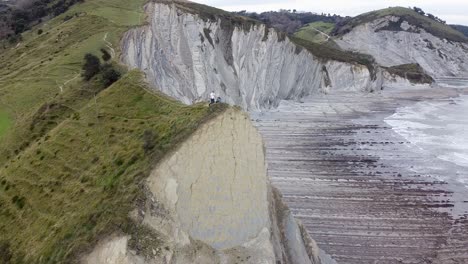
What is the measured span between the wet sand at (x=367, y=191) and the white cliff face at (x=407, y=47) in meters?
78.1

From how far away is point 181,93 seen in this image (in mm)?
47750

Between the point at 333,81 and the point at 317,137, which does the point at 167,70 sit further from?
the point at 333,81

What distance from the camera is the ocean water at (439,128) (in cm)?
4423

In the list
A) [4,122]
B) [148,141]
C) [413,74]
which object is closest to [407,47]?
[413,74]

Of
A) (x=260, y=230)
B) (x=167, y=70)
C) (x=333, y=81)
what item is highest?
(x=260, y=230)

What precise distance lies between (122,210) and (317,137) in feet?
127

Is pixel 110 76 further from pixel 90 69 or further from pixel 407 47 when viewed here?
pixel 407 47

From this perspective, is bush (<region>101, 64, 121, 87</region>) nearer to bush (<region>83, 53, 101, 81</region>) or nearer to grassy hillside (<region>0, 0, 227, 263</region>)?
grassy hillside (<region>0, 0, 227, 263</region>)

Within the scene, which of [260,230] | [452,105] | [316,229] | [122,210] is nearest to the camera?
[122,210]

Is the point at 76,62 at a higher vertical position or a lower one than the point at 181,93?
higher

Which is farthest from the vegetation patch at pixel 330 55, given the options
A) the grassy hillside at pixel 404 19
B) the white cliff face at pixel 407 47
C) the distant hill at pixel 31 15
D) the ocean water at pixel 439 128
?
the grassy hillside at pixel 404 19

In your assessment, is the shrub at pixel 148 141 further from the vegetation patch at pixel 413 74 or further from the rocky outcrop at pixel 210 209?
the vegetation patch at pixel 413 74

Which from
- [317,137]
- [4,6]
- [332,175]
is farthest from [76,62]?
[4,6]

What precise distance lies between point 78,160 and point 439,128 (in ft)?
157
